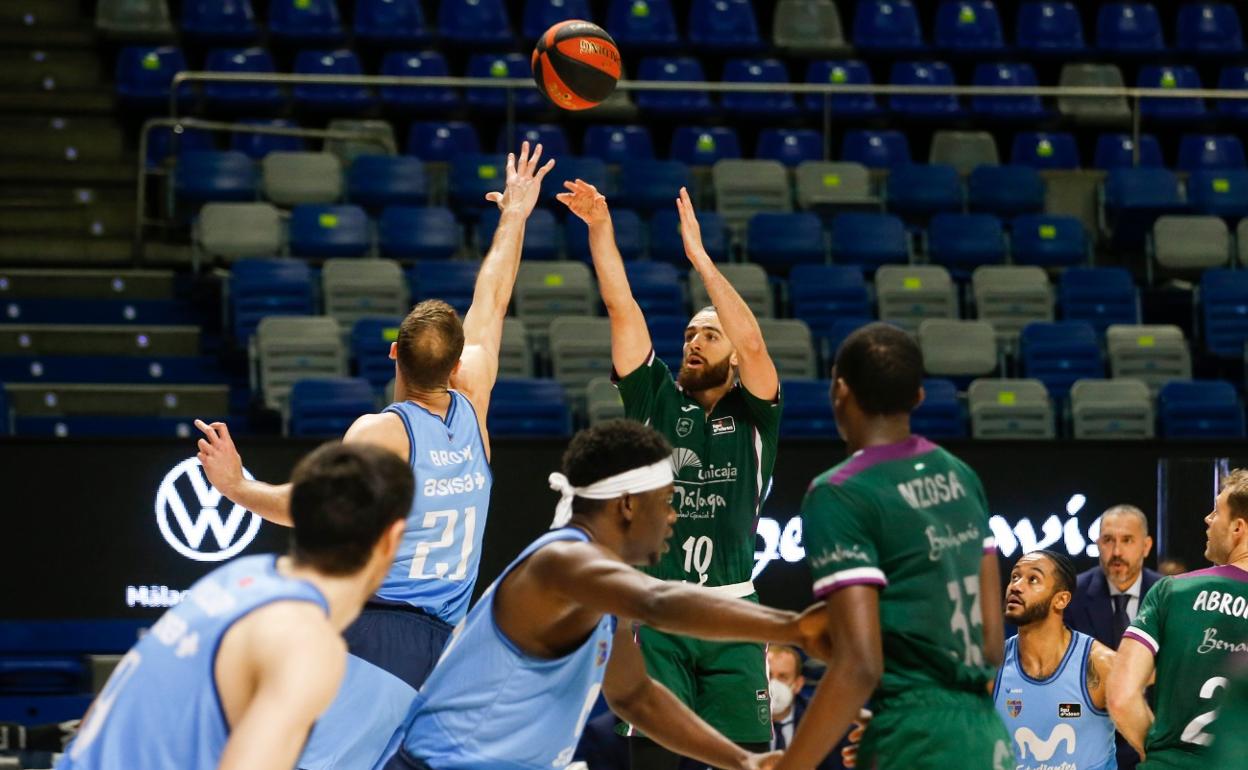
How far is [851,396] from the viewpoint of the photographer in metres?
4.12

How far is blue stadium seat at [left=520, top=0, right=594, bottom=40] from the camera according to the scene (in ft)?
55.3

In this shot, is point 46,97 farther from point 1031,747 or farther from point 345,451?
point 345,451

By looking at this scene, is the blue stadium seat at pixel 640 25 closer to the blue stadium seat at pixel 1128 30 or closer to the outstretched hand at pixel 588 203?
the blue stadium seat at pixel 1128 30

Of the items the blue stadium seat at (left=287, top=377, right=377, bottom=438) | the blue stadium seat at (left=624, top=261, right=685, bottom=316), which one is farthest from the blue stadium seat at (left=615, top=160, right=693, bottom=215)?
→ the blue stadium seat at (left=287, top=377, right=377, bottom=438)

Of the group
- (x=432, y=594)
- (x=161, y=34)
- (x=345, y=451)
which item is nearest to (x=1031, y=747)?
(x=432, y=594)

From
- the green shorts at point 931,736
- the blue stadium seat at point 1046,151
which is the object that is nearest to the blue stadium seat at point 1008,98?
the blue stadium seat at point 1046,151

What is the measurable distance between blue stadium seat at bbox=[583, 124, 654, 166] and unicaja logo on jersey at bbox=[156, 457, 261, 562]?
7149 millimetres

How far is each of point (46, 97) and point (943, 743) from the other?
13939mm

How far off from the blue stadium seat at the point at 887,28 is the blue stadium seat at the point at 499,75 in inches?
146

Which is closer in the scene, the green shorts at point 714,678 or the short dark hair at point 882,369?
the short dark hair at point 882,369

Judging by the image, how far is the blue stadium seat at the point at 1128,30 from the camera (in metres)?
18.2

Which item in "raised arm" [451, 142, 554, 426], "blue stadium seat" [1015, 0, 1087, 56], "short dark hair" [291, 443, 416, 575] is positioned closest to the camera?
"short dark hair" [291, 443, 416, 575]

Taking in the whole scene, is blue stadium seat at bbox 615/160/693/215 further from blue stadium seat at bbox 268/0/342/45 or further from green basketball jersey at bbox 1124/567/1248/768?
green basketball jersey at bbox 1124/567/1248/768

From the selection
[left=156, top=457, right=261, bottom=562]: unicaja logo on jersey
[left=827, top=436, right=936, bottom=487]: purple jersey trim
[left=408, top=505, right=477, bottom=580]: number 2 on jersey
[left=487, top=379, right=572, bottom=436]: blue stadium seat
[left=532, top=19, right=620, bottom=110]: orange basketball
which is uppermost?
[left=532, top=19, right=620, bottom=110]: orange basketball
